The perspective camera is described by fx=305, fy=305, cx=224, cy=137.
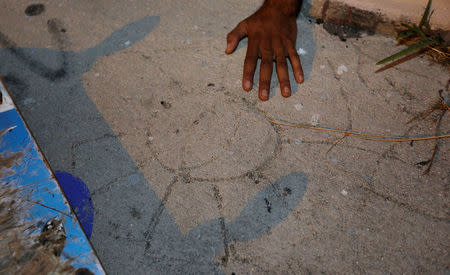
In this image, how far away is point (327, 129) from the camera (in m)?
1.58

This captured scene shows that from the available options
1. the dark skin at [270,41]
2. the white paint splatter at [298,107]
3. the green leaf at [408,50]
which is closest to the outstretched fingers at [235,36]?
the dark skin at [270,41]

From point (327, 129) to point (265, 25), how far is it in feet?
2.35

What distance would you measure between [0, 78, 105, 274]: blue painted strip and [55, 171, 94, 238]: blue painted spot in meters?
0.16

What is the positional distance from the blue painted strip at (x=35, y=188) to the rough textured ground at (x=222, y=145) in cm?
17

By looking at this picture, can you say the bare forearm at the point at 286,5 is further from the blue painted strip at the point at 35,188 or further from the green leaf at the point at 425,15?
the blue painted strip at the point at 35,188

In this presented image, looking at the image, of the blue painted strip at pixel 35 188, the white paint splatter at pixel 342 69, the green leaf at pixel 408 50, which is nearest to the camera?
the blue painted strip at pixel 35 188

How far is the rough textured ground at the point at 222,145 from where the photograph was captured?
1.31 m

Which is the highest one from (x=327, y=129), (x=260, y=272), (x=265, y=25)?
(x=265, y=25)

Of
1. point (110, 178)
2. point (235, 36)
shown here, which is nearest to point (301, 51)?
point (235, 36)

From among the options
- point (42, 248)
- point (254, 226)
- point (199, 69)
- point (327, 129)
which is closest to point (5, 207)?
point (42, 248)

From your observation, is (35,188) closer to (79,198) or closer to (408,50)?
(79,198)

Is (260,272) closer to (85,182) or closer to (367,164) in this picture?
(367,164)

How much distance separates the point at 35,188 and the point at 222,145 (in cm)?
84

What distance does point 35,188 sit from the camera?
4.19ft
